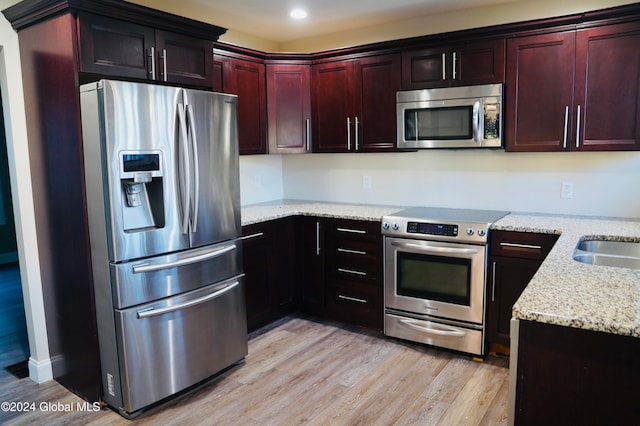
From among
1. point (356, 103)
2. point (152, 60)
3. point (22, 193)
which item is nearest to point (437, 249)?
point (356, 103)

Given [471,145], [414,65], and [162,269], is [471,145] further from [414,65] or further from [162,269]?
[162,269]

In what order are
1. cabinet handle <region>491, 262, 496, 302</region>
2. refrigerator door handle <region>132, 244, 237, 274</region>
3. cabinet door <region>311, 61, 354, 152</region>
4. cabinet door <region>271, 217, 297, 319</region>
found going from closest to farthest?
refrigerator door handle <region>132, 244, 237, 274</region> < cabinet handle <region>491, 262, 496, 302</region> < cabinet door <region>271, 217, 297, 319</region> < cabinet door <region>311, 61, 354, 152</region>

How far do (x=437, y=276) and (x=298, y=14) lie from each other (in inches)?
88.0

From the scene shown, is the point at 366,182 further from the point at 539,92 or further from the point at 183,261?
the point at 183,261

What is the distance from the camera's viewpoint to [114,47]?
2564 mm

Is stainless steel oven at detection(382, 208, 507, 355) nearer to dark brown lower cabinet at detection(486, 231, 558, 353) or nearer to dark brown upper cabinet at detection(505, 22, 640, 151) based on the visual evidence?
dark brown lower cabinet at detection(486, 231, 558, 353)

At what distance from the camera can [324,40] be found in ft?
14.3

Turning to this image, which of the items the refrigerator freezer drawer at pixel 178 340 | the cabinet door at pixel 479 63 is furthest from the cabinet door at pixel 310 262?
the cabinet door at pixel 479 63

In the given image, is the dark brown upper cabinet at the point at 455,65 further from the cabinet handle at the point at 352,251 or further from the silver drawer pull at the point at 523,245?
the cabinet handle at the point at 352,251

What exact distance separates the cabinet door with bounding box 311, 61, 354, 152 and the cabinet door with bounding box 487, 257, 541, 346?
1557 millimetres

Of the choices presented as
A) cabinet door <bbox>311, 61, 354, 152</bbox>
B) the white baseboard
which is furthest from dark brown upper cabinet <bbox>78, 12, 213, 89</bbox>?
the white baseboard

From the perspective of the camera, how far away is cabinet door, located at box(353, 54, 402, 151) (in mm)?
3646

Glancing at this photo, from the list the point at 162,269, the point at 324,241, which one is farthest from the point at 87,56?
the point at 324,241

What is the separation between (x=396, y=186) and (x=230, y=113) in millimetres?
1717
